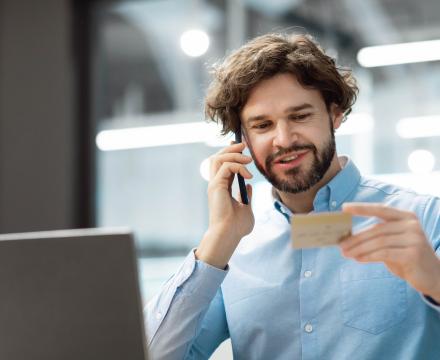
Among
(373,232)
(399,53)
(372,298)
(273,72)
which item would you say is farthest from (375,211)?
(399,53)

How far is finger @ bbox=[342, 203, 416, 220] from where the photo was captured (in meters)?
1.14

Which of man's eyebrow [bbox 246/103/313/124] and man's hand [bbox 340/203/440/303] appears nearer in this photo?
man's hand [bbox 340/203/440/303]

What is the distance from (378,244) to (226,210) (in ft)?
1.73

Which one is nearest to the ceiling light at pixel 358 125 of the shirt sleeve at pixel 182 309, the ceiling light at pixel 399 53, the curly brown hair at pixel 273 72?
the ceiling light at pixel 399 53

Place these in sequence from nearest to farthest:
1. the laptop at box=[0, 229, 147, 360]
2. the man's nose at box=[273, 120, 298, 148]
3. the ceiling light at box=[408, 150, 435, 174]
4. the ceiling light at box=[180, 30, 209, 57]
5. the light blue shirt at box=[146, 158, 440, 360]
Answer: the laptop at box=[0, 229, 147, 360]
the light blue shirt at box=[146, 158, 440, 360]
the man's nose at box=[273, 120, 298, 148]
the ceiling light at box=[408, 150, 435, 174]
the ceiling light at box=[180, 30, 209, 57]

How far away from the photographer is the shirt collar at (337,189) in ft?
5.44

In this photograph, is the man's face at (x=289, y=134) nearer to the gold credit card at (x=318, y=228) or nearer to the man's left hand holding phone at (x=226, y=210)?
the man's left hand holding phone at (x=226, y=210)

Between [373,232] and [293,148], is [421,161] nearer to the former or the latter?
[293,148]

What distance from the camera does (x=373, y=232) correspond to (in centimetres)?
117

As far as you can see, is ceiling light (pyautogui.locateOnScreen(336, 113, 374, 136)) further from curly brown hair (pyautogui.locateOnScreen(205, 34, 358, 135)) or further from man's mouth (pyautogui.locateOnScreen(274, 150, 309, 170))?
man's mouth (pyautogui.locateOnScreen(274, 150, 309, 170))

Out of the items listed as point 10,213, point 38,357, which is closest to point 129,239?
point 38,357

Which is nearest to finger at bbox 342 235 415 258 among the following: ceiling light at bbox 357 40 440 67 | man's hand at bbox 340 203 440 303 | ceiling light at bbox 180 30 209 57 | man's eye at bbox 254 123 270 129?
man's hand at bbox 340 203 440 303

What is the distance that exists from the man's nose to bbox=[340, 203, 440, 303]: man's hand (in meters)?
0.48

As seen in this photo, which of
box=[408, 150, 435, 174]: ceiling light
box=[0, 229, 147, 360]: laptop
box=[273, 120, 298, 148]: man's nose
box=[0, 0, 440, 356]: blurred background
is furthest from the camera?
box=[0, 0, 440, 356]: blurred background
